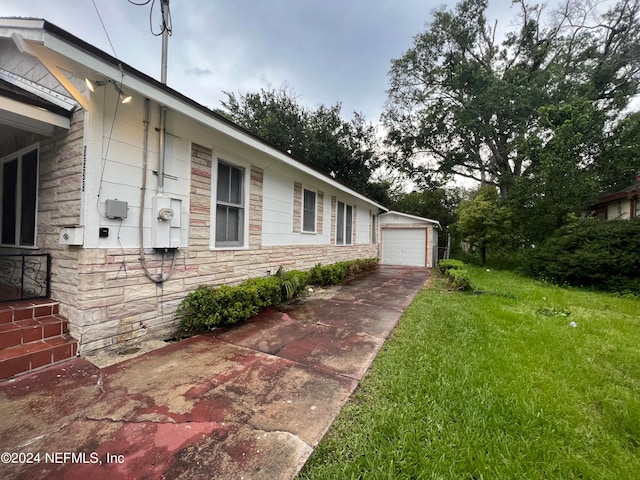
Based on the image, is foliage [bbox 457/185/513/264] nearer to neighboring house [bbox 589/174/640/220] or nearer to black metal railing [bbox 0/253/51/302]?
neighboring house [bbox 589/174/640/220]

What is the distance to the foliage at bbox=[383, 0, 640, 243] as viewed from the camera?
11375 millimetres

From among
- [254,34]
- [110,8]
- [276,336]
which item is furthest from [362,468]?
[254,34]

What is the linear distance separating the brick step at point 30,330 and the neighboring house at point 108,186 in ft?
0.37

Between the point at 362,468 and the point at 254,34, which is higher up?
the point at 254,34

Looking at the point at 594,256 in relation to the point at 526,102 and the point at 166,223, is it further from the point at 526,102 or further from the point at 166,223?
the point at 166,223

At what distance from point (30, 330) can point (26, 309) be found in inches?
14.3

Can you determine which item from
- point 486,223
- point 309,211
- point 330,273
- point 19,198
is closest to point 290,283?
point 330,273

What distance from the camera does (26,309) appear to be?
3.01 m

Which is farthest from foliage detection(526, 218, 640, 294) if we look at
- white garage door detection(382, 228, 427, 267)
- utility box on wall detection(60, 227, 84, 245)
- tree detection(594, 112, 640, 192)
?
utility box on wall detection(60, 227, 84, 245)

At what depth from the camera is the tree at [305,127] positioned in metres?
16.1

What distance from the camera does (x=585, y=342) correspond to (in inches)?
143

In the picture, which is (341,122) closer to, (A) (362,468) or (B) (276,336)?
(B) (276,336)

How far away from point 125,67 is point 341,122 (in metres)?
15.7

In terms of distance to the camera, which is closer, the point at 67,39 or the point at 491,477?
the point at 491,477
